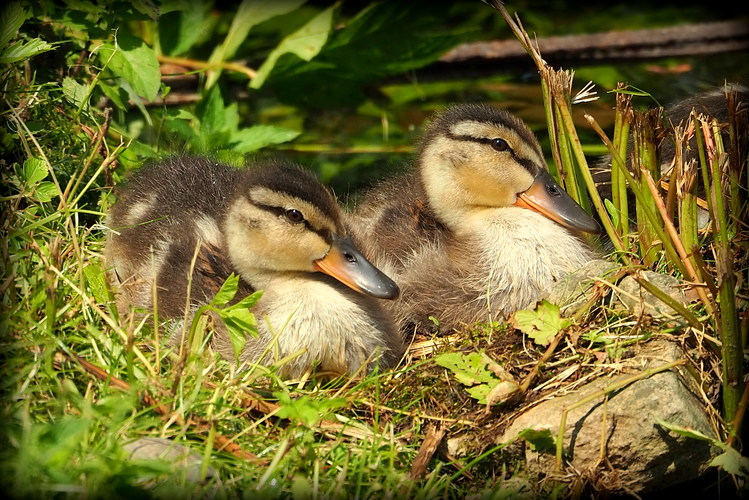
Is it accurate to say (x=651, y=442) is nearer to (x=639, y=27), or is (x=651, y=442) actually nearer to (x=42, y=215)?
(x=42, y=215)

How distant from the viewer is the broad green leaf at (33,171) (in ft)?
11.8

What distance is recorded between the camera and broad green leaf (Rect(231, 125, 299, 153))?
15.6 ft

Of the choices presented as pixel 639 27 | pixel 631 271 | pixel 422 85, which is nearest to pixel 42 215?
pixel 631 271

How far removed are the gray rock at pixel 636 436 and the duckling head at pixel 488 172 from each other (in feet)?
2.82

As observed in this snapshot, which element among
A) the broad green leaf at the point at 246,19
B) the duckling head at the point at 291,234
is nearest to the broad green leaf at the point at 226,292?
the duckling head at the point at 291,234

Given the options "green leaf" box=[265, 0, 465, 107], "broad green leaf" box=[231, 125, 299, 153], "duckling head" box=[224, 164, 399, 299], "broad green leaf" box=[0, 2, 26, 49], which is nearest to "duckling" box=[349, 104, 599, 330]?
"duckling head" box=[224, 164, 399, 299]

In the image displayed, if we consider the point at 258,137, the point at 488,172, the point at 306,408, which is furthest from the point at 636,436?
the point at 258,137

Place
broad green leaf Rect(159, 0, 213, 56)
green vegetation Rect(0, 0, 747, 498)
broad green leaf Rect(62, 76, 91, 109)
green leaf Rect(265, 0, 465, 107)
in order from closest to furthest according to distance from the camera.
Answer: green vegetation Rect(0, 0, 747, 498) → broad green leaf Rect(62, 76, 91, 109) → broad green leaf Rect(159, 0, 213, 56) → green leaf Rect(265, 0, 465, 107)

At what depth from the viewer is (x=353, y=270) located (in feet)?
10.8

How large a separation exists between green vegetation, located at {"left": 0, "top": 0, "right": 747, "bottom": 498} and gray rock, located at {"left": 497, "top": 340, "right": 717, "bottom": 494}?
0.11 meters

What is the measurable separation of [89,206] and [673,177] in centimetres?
242

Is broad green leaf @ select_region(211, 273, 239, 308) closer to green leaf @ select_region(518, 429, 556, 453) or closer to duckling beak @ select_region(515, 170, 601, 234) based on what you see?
green leaf @ select_region(518, 429, 556, 453)

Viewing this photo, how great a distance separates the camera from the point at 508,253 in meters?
3.60

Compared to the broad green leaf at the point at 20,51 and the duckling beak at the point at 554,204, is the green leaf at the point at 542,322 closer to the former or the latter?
the duckling beak at the point at 554,204
